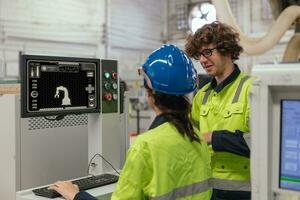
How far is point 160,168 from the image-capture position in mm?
1199

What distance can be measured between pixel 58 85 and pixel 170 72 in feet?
2.43

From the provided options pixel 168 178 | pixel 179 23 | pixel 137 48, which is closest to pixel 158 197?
pixel 168 178

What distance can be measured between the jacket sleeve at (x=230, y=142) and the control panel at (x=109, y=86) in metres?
0.67

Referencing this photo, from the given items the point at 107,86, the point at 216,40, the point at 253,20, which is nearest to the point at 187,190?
the point at 216,40

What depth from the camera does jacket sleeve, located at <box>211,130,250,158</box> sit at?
1.58 meters

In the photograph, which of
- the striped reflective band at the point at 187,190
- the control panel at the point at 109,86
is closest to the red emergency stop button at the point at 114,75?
the control panel at the point at 109,86

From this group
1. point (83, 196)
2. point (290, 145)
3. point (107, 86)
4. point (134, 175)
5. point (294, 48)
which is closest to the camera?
point (290, 145)

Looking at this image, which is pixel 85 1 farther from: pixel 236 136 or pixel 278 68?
pixel 278 68

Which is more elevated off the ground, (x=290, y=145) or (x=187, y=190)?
(x=290, y=145)

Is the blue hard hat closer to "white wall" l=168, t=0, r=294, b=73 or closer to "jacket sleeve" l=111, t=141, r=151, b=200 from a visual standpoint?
"jacket sleeve" l=111, t=141, r=151, b=200

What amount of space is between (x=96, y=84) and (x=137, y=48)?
3310 mm

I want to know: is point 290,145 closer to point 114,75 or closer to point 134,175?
point 134,175

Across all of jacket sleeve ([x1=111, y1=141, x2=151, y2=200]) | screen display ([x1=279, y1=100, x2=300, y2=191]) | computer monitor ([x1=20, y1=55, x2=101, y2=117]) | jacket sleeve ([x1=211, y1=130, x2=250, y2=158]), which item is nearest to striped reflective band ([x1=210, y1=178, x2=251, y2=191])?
jacket sleeve ([x1=211, y1=130, x2=250, y2=158])

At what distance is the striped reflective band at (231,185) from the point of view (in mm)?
1708
